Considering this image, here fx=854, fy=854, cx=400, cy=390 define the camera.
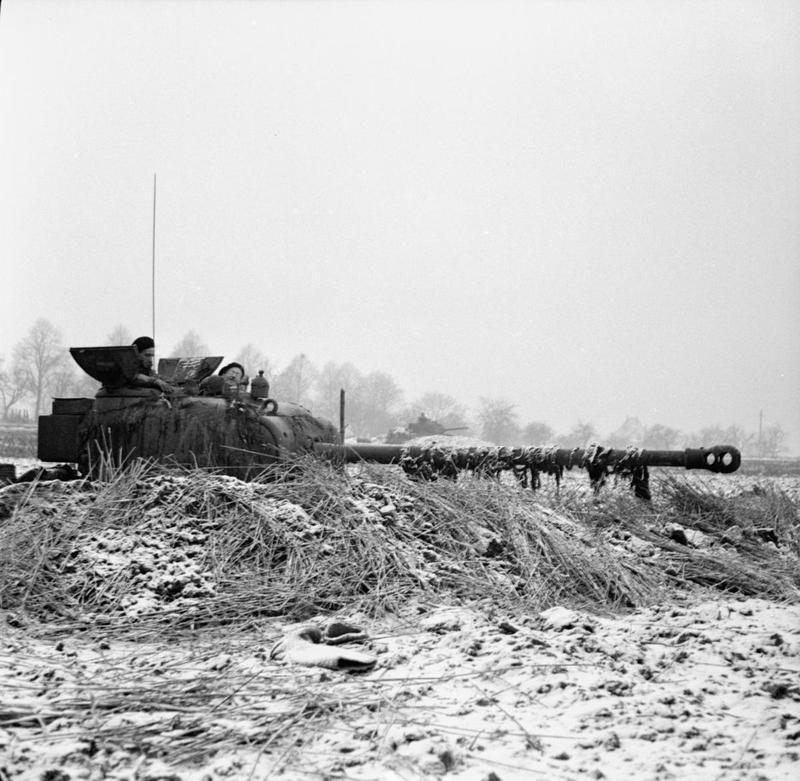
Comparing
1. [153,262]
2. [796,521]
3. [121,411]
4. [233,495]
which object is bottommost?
[796,521]

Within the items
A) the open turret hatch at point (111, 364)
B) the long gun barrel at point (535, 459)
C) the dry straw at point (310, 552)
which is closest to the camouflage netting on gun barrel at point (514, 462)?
the long gun barrel at point (535, 459)

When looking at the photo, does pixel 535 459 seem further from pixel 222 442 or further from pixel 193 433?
pixel 193 433

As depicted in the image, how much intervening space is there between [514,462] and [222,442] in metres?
2.30

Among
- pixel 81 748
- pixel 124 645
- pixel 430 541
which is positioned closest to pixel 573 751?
pixel 81 748

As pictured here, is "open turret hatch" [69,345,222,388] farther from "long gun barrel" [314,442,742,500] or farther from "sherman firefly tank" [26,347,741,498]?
"long gun barrel" [314,442,742,500]

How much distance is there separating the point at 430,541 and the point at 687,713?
230 cm

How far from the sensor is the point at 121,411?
6543mm

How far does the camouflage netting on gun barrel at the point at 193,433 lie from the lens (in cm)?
636

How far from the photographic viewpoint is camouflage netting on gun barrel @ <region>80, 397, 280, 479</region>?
6359mm

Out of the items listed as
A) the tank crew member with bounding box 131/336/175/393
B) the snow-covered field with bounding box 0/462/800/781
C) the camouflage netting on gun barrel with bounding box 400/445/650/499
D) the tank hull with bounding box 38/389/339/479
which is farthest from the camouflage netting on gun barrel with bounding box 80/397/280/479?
the snow-covered field with bounding box 0/462/800/781

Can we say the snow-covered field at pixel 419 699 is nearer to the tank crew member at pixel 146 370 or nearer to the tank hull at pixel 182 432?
the tank hull at pixel 182 432

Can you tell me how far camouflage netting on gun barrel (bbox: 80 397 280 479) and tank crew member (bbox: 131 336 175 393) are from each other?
227 mm

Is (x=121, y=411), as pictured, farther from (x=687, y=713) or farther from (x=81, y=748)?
(x=687, y=713)

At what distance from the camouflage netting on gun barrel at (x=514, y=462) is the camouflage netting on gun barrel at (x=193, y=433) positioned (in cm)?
121
